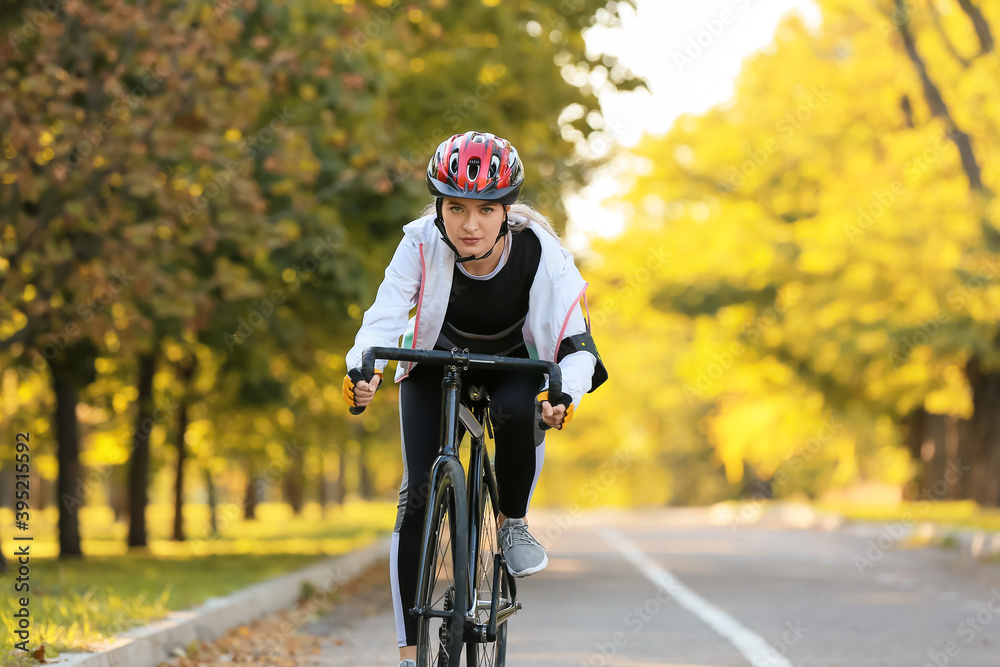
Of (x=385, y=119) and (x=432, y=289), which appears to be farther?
(x=385, y=119)

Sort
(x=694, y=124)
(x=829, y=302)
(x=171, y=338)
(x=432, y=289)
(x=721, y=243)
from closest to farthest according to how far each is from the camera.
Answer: (x=432, y=289), (x=171, y=338), (x=829, y=302), (x=721, y=243), (x=694, y=124)

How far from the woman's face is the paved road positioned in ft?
11.1

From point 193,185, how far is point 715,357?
69.1ft

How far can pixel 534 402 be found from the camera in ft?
15.0

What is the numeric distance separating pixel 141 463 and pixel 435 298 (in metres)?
14.8

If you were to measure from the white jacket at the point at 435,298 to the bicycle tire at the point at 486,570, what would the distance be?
0.48 m

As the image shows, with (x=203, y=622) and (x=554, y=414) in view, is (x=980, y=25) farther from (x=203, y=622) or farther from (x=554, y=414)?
(x=554, y=414)

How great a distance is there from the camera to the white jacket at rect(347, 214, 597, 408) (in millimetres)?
4414

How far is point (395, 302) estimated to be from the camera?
14.5ft

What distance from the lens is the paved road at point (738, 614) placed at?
24.7 ft

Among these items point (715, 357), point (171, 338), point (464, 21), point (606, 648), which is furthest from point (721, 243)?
point (606, 648)

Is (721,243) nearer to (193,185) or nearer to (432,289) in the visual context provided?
(193,185)

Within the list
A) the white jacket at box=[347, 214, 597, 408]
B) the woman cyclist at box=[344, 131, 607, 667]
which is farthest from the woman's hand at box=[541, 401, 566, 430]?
the white jacket at box=[347, 214, 597, 408]

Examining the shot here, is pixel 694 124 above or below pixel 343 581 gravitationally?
above
